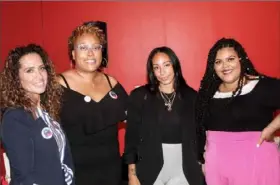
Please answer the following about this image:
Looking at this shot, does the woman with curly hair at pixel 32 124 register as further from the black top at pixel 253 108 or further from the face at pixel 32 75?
the black top at pixel 253 108

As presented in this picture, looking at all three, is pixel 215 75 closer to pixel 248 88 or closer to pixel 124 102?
pixel 248 88

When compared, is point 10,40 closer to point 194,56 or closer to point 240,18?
point 194,56

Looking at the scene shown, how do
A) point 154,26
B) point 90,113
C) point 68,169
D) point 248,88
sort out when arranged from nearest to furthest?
point 68,169 < point 248,88 < point 90,113 < point 154,26

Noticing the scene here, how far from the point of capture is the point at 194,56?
4.25 m

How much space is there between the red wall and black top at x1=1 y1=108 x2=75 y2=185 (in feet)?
8.28

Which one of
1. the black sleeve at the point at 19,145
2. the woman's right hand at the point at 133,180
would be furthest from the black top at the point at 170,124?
the black sleeve at the point at 19,145

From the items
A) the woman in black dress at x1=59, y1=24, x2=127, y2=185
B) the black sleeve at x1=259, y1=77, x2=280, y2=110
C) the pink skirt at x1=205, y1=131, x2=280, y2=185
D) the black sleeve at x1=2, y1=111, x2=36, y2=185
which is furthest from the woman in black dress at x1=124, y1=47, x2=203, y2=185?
the black sleeve at x1=2, y1=111, x2=36, y2=185

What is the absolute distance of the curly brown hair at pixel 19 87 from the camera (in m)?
1.84

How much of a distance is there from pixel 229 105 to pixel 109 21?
2.34m

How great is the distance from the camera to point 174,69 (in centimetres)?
268

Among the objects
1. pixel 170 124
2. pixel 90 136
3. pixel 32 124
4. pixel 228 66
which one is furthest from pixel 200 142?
pixel 32 124

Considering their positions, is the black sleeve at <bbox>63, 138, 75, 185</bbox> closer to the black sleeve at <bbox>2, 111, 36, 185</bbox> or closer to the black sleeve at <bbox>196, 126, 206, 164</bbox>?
the black sleeve at <bbox>2, 111, 36, 185</bbox>

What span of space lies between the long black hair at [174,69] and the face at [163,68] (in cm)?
3

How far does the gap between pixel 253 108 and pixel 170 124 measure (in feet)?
2.13
